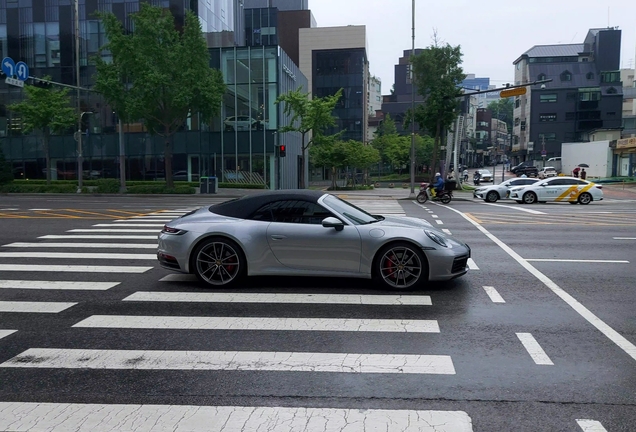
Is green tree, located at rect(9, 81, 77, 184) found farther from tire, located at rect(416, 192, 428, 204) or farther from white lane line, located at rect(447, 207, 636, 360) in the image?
white lane line, located at rect(447, 207, 636, 360)

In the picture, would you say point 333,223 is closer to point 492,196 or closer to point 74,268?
point 74,268

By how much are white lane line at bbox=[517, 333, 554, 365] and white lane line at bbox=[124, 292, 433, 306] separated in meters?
1.64

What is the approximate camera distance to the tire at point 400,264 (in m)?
8.38

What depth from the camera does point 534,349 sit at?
19.1 ft

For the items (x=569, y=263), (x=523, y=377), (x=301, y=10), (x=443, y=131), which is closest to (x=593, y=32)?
(x=301, y=10)

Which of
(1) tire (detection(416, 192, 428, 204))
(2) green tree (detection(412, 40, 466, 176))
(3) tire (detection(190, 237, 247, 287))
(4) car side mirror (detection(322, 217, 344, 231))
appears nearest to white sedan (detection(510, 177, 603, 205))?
(1) tire (detection(416, 192, 428, 204))

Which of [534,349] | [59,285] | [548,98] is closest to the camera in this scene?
[534,349]

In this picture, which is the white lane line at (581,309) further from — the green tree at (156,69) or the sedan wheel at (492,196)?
the green tree at (156,69)

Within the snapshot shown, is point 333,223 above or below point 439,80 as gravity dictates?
below

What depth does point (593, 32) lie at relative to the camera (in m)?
94.9

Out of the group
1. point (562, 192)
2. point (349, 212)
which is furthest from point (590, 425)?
point (562, 192)

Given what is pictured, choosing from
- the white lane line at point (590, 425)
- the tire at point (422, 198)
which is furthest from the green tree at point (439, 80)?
the white lane line at point (590, 425)

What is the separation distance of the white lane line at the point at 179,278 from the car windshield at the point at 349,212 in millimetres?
2464

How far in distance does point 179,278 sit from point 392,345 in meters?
4.56
